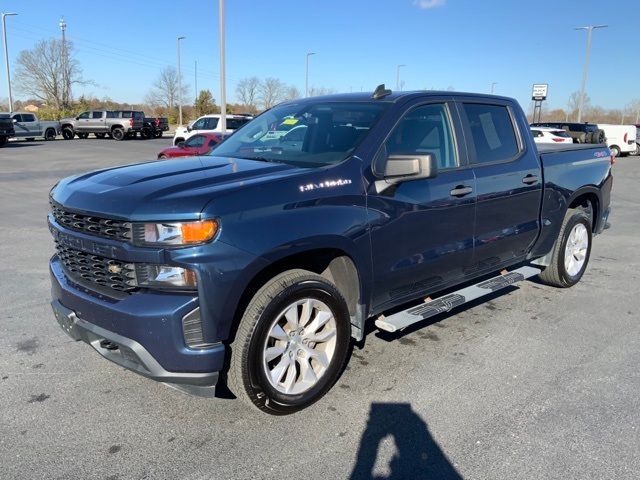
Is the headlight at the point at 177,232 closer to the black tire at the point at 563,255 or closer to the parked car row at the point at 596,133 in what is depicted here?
the black tire at the point at 563,255

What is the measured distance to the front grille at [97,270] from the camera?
2896 mm

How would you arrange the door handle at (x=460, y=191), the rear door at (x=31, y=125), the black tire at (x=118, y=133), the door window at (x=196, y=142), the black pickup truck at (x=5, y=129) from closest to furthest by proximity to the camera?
the door handle at (x=460, y=191)
the door window at (x=196, y=142)
the black pickup truck at (x=5, y=129)
the rear door at (x=31, y=125)
the black tire at (x=118, y=133)

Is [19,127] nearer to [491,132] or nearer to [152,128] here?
[152,128]

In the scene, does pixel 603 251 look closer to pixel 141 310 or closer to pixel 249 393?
pixel 249 393

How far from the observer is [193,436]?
306 centimetres

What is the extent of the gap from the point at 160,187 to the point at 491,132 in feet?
9.67

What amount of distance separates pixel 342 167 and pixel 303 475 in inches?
69.7

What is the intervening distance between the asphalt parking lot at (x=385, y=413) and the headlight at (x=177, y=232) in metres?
1.13

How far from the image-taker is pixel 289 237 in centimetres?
302

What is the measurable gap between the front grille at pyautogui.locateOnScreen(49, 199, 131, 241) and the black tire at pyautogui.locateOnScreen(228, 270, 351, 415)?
0.78 m

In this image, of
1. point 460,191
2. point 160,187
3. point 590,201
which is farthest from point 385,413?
point 590,201

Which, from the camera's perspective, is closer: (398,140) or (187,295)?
(187,295)

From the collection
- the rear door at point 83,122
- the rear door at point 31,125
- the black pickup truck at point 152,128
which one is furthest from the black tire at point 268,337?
the rear door at point 83,122

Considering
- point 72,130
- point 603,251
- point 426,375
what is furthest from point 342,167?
point 72,130
